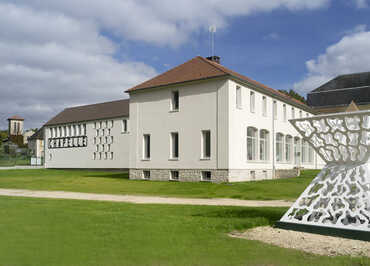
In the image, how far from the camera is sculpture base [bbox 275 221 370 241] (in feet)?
27.4

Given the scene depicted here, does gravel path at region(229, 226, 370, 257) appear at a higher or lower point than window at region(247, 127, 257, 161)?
lower

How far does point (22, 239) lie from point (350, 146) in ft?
25.4

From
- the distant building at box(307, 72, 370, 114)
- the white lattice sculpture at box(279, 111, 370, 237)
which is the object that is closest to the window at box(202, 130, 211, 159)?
the white lattice sculpture at box(279, 111, 370, 237)

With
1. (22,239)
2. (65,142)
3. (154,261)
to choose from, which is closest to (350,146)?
(154,261)

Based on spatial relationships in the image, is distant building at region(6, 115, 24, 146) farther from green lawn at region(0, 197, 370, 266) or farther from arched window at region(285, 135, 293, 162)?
green lawn at region(0, 197, 370, 266)

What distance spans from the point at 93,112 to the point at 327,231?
45.9 meters

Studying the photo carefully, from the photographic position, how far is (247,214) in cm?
1223

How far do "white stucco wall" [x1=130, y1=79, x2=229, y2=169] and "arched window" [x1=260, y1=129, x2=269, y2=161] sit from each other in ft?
19.7

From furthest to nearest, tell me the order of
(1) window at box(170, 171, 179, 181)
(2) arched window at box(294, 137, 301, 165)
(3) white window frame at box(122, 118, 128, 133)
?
(3) white window frame at box(122, 118, 128, 133), (2) arched window at box(294, 137, 301, 165), (1) window at box(170, 171, 179, 181)

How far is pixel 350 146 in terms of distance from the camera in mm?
9406

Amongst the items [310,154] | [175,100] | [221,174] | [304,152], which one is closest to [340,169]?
[221,174]

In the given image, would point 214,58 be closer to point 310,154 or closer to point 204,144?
point 204,144

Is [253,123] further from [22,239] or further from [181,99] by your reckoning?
[22,239]

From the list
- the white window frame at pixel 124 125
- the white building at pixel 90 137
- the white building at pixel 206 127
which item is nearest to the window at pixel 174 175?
the white building at pixel 206 127
